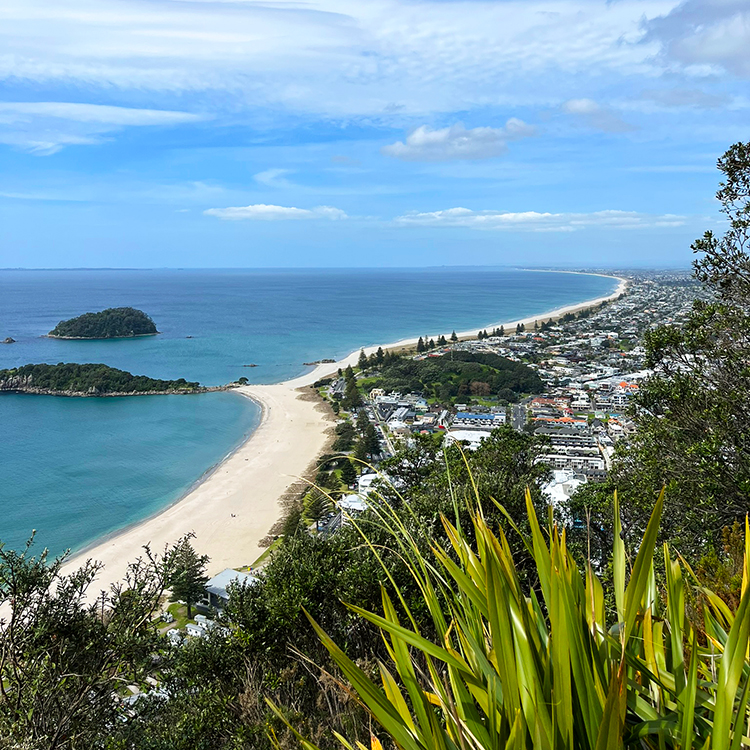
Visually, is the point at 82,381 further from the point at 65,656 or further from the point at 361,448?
the point at 65,656

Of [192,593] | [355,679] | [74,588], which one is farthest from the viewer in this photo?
[192,593]

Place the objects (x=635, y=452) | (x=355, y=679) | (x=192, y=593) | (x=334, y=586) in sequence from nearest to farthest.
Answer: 1. (x=355, y=679)
2. (x=334, y=586)
3. (x=635, y=452)
4. (x=192, y=593)

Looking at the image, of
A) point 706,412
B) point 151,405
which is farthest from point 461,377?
point 706,412

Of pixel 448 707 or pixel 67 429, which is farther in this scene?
pixel 67 429

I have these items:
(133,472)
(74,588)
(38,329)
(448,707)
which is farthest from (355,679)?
(38,329)

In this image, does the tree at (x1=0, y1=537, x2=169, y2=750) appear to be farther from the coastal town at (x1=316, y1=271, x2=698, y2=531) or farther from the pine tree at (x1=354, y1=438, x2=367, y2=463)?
the pine tree at (x1=354, y1=438, x2=367, y2=463)

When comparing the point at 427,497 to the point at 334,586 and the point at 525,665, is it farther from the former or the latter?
the point at 525,665

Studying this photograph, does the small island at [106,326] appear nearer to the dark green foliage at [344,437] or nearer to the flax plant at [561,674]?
the dark green foliage at [344,437]

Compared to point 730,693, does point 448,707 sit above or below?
below
